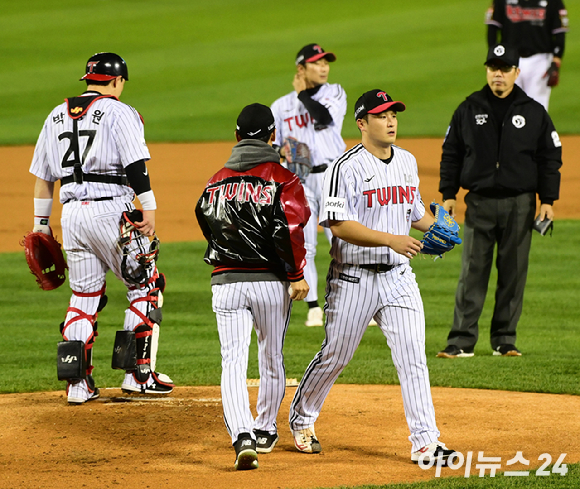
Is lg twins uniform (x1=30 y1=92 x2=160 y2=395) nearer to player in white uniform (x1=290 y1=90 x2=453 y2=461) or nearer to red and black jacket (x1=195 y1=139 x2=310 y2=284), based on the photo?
red and black jacket (x1=195 y1=139 x2=310 y2=284)

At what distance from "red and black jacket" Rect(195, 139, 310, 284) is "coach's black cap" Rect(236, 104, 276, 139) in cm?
5

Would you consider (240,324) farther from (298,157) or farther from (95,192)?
(298,157)

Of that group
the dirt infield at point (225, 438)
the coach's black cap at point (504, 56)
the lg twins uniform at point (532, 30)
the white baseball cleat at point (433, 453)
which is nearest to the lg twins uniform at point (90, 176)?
the dirt infield at point (225, 438)

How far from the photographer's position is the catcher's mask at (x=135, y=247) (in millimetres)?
6180

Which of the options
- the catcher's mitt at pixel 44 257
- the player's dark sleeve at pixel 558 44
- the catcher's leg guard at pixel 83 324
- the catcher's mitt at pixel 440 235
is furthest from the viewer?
the player's dark sleeve at pixel 558 44

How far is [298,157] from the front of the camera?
8758 millimetres

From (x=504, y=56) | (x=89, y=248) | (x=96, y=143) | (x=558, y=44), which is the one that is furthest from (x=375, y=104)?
(x=558, y=44)

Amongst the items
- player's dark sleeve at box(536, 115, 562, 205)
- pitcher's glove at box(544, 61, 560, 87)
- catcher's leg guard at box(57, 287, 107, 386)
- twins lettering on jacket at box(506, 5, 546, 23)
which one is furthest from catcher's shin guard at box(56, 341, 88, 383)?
twins lettering on jacket at box(506, 5, 546, 23)

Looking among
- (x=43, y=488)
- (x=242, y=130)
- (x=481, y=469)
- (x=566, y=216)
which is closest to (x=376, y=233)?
(x=242, y=130)

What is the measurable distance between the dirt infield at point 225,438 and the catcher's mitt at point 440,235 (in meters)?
1.06

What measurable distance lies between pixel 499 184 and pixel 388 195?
9.20ft

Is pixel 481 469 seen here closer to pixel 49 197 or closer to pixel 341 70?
pixel 49 197

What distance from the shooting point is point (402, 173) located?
516 centimetres

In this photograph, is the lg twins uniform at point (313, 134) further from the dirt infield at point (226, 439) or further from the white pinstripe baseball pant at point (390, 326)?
the white pinstripe baseball pant at point (390, 326)
